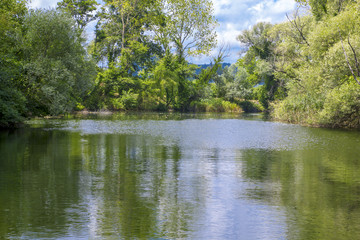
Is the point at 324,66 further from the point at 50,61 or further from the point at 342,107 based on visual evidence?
the point at 50,61

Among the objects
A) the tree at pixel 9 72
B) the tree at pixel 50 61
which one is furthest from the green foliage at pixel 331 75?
the tree at pixel 9 72

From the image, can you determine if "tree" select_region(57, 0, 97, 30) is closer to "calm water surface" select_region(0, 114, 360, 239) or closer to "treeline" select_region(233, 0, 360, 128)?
"treeline" select_region(233, 0, 360, 128)

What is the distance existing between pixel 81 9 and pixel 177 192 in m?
74.3

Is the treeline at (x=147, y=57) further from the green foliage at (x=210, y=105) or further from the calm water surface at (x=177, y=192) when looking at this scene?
the calm water surface at (x=177, y=192)

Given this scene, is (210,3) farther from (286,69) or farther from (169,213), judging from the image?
(169,213)

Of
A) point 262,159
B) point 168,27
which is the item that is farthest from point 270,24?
point 262,159

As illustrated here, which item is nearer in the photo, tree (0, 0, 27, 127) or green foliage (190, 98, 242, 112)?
tree (0, 0, 27, 127)

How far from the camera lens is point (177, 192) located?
41.7ft

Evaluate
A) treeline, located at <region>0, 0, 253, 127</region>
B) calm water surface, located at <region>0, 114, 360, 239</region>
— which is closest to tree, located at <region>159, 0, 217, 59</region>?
treeline, located at <region>0, 0, 253, 127</region>

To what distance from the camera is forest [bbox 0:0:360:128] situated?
36906 millimetres

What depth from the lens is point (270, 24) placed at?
90062 millimetres

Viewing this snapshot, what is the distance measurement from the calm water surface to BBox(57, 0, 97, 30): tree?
59398 millimetres

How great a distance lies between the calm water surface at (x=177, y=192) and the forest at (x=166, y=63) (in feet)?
21.0

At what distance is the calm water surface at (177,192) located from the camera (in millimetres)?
9008
